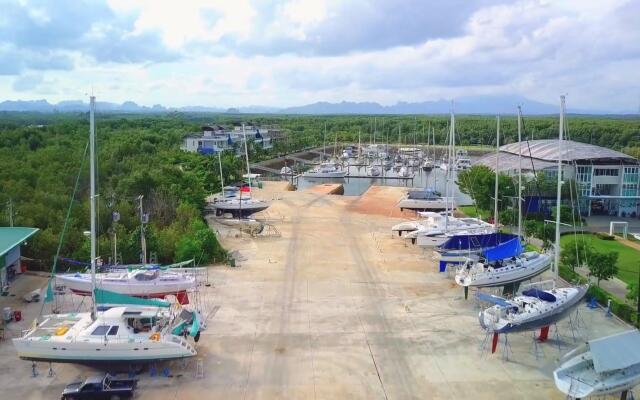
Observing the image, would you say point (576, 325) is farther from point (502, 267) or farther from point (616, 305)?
point (502, 267)

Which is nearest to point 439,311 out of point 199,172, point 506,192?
point 506,192

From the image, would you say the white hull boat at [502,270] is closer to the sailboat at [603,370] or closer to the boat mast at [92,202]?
the sailboat at [603,370]

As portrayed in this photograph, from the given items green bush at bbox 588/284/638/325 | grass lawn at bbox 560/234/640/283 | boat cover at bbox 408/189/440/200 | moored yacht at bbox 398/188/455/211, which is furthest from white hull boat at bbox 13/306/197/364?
boat cover at bbox 408/189/440/200

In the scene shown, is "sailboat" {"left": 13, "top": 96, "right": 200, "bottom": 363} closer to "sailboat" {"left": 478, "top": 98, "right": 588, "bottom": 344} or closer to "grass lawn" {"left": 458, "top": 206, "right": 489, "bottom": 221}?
"sailboat" {"left": 478, "top": 98, "right": 588, "bottom": 344}


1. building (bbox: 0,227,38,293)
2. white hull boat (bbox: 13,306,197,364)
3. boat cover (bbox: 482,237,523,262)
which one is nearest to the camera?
white hull boat (bbox: 13,306,197,364)

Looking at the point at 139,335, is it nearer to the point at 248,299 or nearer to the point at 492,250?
the point at 248,299

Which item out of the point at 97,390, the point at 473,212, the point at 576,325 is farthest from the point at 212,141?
the point at 97,390

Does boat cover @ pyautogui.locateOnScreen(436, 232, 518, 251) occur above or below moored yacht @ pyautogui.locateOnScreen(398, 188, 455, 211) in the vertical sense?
above

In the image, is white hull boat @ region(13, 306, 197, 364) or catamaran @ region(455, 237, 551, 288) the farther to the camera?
catamaran @ region(455, 237, 551, 288)
